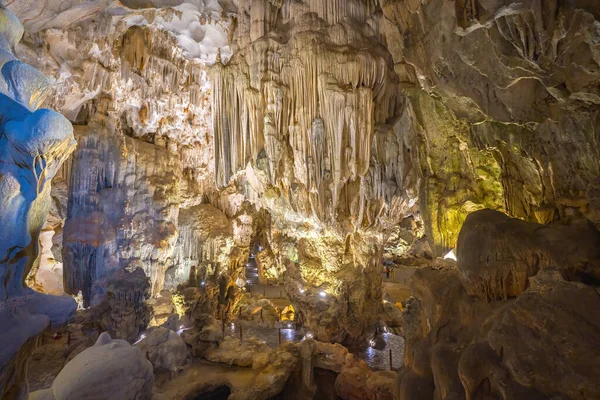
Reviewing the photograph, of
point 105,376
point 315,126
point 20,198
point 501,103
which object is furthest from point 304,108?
point 105,376

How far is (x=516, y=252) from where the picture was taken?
343cm

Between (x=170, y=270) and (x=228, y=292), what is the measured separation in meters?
2.57

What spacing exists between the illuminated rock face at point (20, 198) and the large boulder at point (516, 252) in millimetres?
3903

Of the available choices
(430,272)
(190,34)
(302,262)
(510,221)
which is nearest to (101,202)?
(190,34)

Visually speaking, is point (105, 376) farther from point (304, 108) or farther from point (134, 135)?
point (134, 135)

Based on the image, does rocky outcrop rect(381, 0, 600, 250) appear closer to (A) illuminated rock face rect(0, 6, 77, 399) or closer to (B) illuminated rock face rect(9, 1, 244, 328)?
(A) illuminated rock face rect(0, 6, 77, 399)

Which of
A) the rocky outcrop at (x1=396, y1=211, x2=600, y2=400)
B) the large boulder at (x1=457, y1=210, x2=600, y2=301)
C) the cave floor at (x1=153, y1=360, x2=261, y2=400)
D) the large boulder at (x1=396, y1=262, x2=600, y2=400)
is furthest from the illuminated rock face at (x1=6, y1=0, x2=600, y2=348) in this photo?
the cave floor at (x1=153, y1=360, x2=261, y2=400)

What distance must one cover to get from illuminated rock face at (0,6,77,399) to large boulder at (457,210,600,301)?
3.90 m

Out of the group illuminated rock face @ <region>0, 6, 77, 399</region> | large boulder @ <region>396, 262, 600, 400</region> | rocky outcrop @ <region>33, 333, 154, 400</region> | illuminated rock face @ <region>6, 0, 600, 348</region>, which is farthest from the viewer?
rocky outcrop @ <region>33, 333, 154, 400</region>

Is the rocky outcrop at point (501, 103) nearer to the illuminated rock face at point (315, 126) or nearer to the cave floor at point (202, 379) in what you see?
the illuminated rock face at point (315, 126)

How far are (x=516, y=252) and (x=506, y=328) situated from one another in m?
0.99

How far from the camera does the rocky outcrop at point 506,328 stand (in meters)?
2.36

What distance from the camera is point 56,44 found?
720 centimetres

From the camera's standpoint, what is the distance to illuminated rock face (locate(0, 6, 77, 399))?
97.7 inches
